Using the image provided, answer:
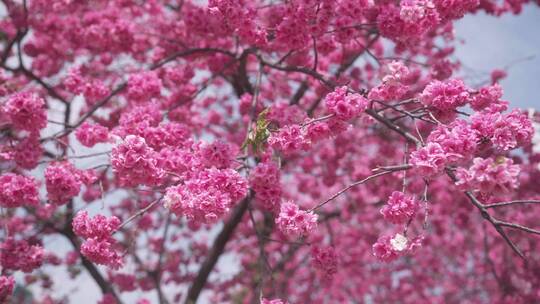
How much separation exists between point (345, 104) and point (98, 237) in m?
1.90

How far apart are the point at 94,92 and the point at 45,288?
392 centimetres

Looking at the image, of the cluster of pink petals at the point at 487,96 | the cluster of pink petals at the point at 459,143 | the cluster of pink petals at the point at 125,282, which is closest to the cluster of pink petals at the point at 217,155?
the cluster of pink petals at the point at 459,143

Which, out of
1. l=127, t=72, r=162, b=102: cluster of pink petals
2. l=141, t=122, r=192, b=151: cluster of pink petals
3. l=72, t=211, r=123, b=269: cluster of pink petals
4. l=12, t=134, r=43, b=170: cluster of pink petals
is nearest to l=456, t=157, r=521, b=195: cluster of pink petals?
l=141, t=122, r=192, b=151: cluster of pink petals

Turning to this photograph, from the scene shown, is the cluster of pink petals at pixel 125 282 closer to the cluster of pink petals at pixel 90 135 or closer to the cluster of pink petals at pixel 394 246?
the cluster of pink petals at pixel 90 135

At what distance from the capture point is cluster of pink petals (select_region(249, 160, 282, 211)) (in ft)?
11.6

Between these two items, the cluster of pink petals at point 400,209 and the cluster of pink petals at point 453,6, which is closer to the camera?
the cluster of pink petals at point 400,209

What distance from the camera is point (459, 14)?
400 centimetres

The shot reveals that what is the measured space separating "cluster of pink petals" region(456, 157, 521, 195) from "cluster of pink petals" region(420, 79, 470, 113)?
812mm

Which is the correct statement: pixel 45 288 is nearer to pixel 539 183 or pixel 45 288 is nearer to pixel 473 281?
pixel 539 183

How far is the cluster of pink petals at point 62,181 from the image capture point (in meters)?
3.83

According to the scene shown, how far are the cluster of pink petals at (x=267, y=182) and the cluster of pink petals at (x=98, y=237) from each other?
3.31 ft

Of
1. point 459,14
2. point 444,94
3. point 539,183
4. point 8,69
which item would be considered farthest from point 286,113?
point 539,183

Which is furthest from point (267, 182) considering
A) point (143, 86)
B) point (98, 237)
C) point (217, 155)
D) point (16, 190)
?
point (16, 190)

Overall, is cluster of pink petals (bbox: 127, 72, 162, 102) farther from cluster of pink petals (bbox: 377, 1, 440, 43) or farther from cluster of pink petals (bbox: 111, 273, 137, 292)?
cluster of pink petals (bbox: 111, 273, 137, 292)
